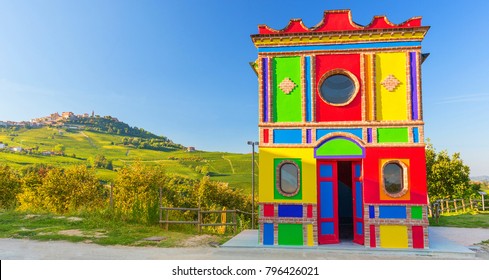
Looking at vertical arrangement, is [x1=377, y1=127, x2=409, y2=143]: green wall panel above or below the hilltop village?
below

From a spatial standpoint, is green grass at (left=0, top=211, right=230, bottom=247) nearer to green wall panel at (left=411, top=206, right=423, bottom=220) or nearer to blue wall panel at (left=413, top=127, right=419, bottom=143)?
green wall panel at (left=411, top=206, right=423, bottom=220)

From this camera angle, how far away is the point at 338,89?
11.6 meters

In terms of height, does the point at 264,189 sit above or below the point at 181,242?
above

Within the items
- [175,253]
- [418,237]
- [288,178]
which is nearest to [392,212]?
[418,237]

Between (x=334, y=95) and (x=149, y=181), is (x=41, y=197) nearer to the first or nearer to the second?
(x=149, y=181)

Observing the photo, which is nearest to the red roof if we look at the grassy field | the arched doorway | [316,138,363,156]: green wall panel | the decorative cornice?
the decorative cornice

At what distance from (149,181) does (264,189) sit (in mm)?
36839

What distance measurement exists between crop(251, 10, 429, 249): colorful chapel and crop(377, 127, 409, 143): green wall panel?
0.10 feet

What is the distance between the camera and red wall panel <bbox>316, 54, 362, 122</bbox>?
1135 cm

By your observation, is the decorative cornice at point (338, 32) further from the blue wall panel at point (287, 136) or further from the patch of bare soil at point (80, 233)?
the patch of bare soil at point (80, 233)

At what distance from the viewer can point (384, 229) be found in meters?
10.7

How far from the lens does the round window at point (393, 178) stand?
428 inches

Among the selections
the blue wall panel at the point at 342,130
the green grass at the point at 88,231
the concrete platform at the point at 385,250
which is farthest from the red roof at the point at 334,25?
the green grass at the point at 88,231

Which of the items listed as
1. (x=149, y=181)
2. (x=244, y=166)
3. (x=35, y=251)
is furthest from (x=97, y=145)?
(x=35, y=251)
